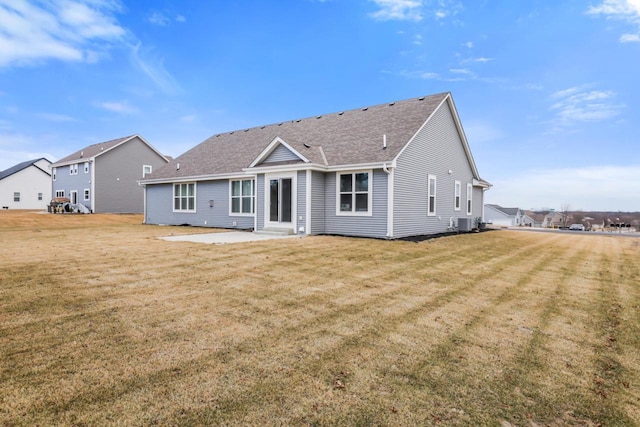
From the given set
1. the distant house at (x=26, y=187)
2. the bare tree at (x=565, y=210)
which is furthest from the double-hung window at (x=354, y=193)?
the bare tree at (x=565, y=210)

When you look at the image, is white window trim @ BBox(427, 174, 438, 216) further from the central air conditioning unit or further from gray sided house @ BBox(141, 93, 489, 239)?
the central air conditioning unit

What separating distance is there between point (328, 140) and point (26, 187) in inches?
2076

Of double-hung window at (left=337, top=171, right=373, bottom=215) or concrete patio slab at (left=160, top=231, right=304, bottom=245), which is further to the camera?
double-hung window at (left=337, top=171, right=373, bottom=215)

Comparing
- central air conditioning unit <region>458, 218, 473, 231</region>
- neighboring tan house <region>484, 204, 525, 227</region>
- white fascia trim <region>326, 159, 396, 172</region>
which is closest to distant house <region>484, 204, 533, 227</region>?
neighboring tan house <region>484, 204, 525, 227</region>

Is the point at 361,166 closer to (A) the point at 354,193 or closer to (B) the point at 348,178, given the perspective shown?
(B) the point at 348,178

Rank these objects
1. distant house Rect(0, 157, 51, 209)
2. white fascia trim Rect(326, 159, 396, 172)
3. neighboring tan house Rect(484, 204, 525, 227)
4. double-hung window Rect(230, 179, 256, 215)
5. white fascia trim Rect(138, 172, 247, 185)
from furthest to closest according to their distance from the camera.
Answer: neighboring tan house Rect(484, 204, 525, 227) < distant house Rect(0, 157, 51, 209) < white fascia trim Rect(138, 172, 247, 185) < double-hung window Rect(230, 179, 256, 215) < white fascia trim Rect(326, 159, 396, 172)

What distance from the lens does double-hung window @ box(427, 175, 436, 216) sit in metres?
16.0

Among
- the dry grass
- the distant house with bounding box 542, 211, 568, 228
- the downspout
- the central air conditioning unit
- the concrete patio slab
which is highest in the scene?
the downspout

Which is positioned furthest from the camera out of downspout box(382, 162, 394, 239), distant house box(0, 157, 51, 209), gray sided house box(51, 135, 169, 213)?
distant house box(0, 157, 51, 209)

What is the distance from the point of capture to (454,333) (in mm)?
4270

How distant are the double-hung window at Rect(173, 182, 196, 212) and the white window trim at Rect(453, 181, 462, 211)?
15.6 meters

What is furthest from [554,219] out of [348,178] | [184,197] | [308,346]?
[308,346]

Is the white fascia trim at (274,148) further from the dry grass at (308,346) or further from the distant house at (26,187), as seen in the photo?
the distant house at (26,187)

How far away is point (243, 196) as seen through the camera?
706 inches
